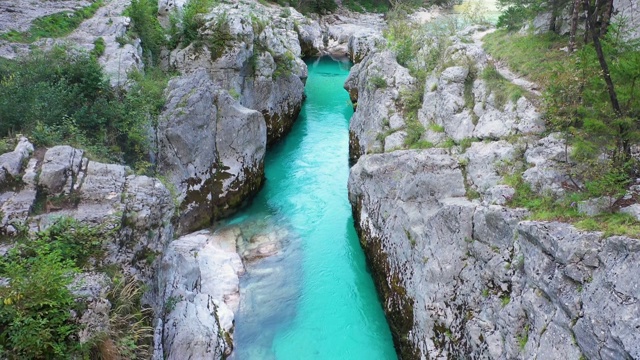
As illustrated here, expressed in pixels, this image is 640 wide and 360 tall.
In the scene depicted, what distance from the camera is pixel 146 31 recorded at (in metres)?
19.7

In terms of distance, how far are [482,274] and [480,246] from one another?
65 cm

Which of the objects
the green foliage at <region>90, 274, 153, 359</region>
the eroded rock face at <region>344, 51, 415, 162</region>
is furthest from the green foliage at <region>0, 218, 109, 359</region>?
the eroded rock face at <region>344, 51, 415, 162</region>

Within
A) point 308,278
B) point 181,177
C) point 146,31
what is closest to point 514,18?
point 308,278

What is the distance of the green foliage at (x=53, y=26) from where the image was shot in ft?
50.7

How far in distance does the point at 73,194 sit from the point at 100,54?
386 inches

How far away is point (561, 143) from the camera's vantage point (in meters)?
9.26

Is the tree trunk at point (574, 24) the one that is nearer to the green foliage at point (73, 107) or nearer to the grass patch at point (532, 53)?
the grass patch at point (532, 53)

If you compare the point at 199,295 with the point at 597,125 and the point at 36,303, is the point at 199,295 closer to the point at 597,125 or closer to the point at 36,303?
the point at 36,303

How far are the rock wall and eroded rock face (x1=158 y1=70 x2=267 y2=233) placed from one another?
5.48 metres

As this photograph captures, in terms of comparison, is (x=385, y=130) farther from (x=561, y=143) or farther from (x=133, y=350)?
(x=133, y=350)

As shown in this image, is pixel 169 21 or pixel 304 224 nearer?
pixel 304 224

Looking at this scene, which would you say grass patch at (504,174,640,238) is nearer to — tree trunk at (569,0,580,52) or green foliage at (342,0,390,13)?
tree trunk at (569,0,580,52)

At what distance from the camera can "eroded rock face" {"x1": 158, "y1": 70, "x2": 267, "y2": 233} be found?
15.7 meters

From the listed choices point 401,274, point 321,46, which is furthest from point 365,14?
point 401,274
